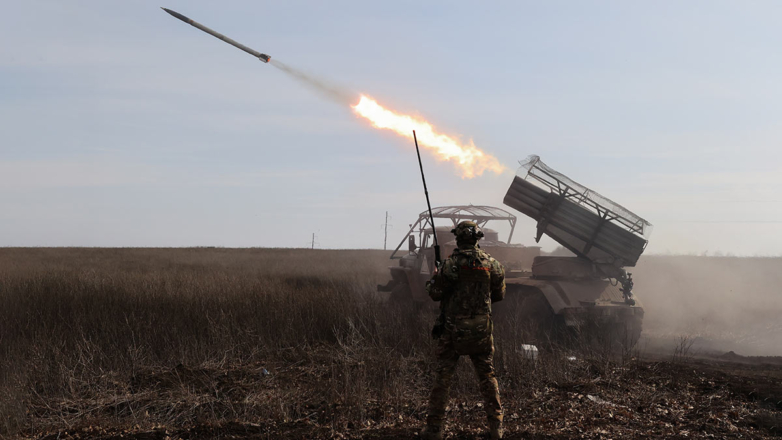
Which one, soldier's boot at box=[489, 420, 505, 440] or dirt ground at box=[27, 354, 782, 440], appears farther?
dirt ground at box=[27, 354, 782, 440]

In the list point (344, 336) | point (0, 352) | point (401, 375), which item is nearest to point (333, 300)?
point (344, 336)

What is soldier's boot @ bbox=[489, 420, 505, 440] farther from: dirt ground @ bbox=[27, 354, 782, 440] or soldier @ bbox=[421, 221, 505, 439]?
dirt ground @ bbox=[27, 354, 782, 440]

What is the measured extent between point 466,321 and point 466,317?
0.04 meters

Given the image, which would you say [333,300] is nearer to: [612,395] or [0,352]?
[0,352]

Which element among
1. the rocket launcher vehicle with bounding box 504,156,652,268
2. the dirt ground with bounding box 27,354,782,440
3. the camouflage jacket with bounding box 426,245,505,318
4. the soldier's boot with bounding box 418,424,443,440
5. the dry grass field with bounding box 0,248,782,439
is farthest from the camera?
the rocket launcher vehicle with bounding box 504,156,652,268

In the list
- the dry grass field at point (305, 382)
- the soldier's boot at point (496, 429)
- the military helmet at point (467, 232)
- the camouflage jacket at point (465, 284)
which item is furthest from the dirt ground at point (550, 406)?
the military helmet at point (467, 232)

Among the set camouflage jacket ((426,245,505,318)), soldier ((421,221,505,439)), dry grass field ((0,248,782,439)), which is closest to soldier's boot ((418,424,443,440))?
soldier ((421,221,505,439))

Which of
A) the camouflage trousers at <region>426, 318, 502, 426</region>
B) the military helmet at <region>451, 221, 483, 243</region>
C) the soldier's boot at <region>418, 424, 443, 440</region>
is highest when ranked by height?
the military helmet at <region>451, 221, 483, 243</region>

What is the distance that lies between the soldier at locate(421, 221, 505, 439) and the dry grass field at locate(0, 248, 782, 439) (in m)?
0.47

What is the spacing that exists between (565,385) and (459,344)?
8.77ft

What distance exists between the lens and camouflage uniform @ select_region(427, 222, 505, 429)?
6.23m

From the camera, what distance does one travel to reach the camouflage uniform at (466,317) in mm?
6227

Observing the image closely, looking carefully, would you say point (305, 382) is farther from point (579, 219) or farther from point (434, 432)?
point (579, 219)

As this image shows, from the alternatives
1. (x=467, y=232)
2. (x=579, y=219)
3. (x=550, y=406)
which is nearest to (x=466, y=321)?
(x=467, y=232)
